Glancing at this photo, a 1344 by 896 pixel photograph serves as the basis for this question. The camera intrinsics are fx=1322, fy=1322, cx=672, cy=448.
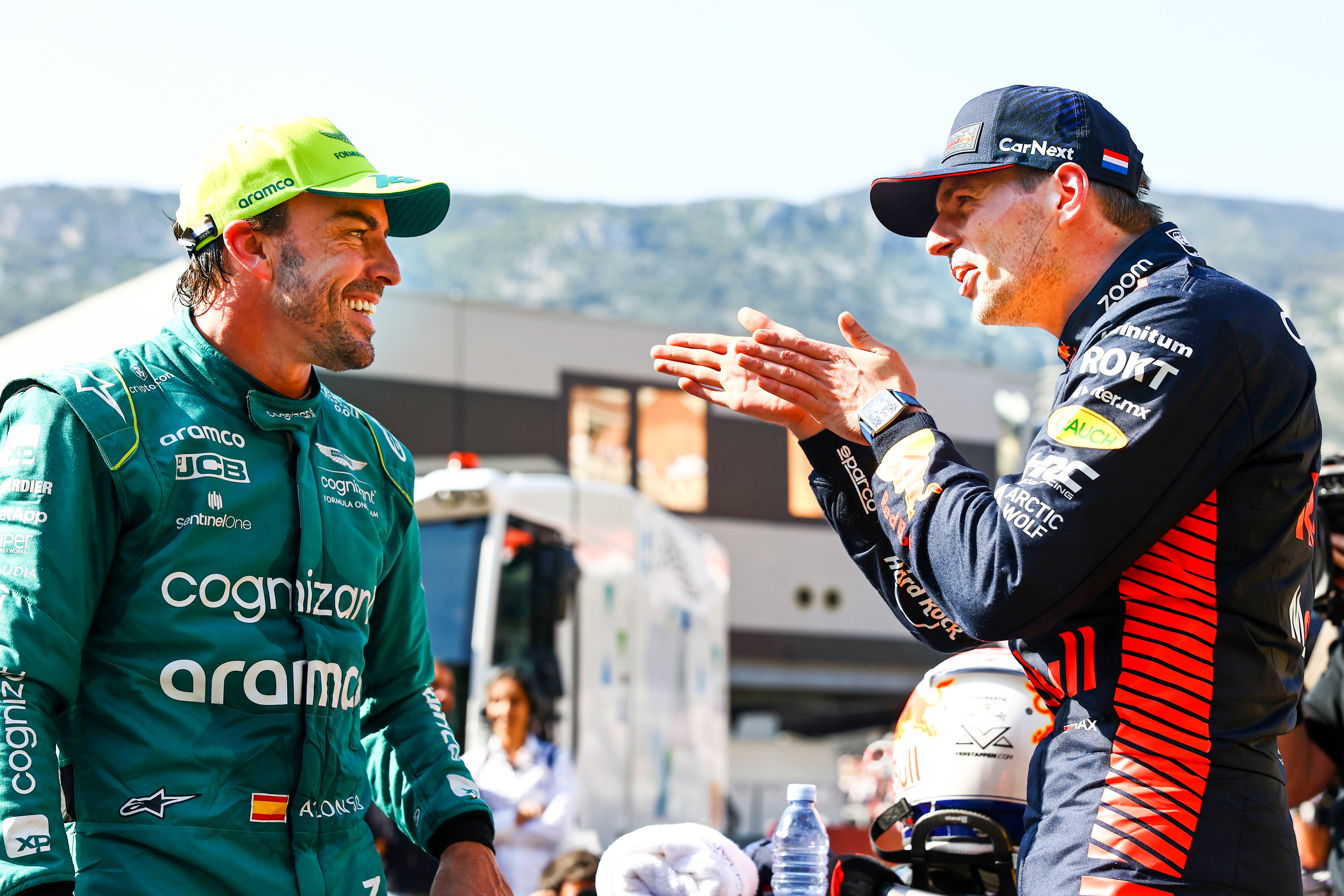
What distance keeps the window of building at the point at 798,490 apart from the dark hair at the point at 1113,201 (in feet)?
83.4

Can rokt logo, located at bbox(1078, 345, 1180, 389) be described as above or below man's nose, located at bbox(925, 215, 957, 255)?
below

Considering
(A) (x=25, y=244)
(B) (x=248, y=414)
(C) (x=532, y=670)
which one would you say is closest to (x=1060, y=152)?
(B) (x=248, y=414)

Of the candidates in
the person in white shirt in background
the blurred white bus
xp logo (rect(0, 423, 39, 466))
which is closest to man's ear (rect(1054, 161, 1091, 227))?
xp logo (rect(0, 423, 39, 466))

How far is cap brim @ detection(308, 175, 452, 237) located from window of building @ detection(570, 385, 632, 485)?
22141 millimetres

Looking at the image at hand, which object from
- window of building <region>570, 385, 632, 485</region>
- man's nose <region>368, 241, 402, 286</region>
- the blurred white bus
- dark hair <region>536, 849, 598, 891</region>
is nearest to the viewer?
man's nose <region>368, 241, 402, 286</region>

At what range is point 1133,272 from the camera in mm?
2402

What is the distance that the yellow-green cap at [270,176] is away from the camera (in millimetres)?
2764

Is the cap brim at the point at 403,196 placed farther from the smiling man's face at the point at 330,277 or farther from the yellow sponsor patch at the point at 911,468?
the yellow sponsor patch at the point at 911,468

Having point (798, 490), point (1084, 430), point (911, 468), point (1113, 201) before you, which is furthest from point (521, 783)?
point (798, 490)

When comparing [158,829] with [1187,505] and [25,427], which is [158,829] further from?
[1187,505]

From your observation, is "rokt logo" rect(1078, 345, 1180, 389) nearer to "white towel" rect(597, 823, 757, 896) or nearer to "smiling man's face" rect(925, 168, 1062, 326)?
"smiling man's face" rect(925, 168, 1062, 326)

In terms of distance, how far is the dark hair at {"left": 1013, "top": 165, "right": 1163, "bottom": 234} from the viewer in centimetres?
252

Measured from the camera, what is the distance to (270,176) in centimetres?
276

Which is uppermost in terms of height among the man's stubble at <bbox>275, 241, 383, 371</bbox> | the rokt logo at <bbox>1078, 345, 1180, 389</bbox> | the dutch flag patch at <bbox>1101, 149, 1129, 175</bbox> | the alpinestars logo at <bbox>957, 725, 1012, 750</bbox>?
the dutch flag patch at <bbox>1101, 149, 1129, 175</bbox>
